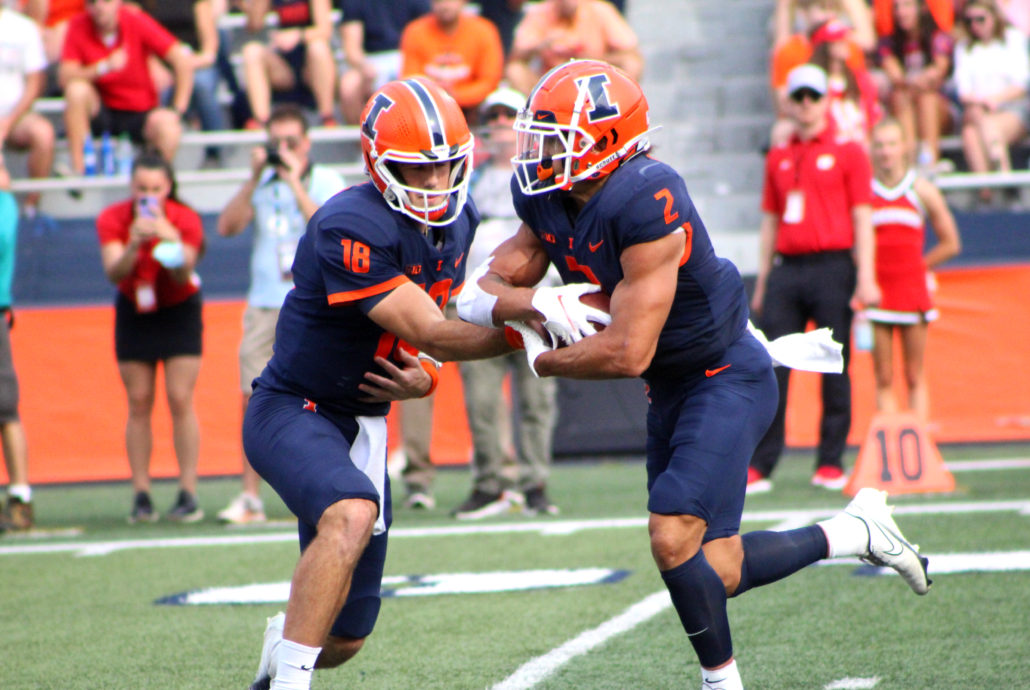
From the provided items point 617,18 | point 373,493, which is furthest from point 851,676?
point 617,18

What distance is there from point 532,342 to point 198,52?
9080mm

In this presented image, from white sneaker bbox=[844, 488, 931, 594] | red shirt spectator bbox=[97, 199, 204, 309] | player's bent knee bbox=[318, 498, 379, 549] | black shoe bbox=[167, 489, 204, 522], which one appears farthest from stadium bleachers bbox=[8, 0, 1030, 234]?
player's bent knee bbox=[318, 498, 379, 549]

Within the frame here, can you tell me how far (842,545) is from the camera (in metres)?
3.75

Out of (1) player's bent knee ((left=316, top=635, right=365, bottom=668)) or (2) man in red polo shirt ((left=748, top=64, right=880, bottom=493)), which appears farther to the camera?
(2) man in red polo shirt ((left=748, top=64, right=880, bottom=493))

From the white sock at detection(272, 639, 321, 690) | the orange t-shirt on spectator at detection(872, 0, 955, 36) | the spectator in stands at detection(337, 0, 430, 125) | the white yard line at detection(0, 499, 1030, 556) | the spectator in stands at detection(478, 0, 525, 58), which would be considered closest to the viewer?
the white sock at detection(272, 639, 321, 690)

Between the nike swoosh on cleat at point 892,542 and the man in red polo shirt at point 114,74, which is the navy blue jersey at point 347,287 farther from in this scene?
the man in red polo shirt at point 114,74

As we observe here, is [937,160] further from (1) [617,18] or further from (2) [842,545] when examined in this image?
(2) [842,545]

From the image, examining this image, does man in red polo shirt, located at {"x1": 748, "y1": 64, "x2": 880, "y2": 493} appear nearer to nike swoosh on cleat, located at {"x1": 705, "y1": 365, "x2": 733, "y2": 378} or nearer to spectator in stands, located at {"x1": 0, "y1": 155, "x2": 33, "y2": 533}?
nike swoosh on cleat, located at {"x1": 705, "y1": 365, "x2": 733, "y2": 378}

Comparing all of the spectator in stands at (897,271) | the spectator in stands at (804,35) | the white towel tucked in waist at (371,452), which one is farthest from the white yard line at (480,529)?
the spectator in stands at (804,35)

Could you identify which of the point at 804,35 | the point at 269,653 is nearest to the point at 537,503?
the point at 269,653

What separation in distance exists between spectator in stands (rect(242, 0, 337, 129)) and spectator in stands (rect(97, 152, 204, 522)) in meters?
3.35

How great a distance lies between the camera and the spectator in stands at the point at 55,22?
425 inches

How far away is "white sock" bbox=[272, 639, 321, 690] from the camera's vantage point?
3061 mm

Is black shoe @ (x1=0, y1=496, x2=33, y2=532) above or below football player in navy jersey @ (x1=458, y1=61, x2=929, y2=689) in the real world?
below
